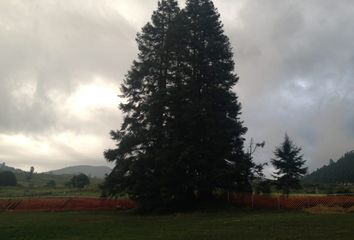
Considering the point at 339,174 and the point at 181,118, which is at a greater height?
the point at 339,174

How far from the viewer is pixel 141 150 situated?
3597 cm

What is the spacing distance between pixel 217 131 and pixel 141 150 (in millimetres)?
6129

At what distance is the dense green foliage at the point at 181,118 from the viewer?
33469 millimetres

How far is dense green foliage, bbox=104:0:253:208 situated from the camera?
1318 inches

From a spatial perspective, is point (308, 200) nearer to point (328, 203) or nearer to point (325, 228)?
point (328, 203)

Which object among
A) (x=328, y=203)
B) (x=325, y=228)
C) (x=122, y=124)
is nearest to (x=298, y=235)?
(x=325, y=228)

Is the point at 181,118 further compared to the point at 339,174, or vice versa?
the point at 339,174

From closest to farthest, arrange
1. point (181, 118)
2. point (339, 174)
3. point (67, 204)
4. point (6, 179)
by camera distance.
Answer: point (181, 118)
point (67, 204)
point (6, 179)
point (339, 174)

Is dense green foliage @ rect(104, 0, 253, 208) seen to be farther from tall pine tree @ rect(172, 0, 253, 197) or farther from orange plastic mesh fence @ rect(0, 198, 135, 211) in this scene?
orange plastic mesh fence @ rect(0, 198, 135, 211)

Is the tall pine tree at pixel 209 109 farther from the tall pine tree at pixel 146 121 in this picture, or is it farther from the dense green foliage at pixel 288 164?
the dense green foliage at pixel 288 164

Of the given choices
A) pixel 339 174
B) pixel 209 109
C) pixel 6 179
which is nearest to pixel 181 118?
pixel 209 109

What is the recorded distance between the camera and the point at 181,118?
112 feet

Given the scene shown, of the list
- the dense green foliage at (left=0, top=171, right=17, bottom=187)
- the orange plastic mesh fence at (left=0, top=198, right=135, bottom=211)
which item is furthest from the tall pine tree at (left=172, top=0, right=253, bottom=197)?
the dense green foliage at (left=0, top=171, right=17, bottom=187)

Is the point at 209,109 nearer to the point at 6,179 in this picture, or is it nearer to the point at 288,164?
the point at 288,164
